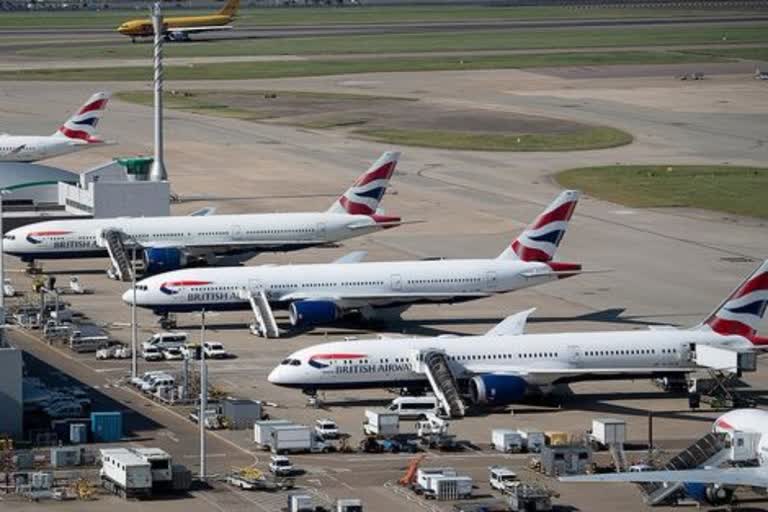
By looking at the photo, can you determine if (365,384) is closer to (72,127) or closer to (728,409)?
(728,409)

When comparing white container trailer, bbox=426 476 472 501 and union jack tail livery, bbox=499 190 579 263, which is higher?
union jack tail livery, bbox=499 190 579 263

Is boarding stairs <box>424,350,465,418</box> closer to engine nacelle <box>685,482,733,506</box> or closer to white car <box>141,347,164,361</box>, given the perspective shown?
engine nacelle <box>685,482,733,506</box>

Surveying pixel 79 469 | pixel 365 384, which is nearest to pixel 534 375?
pixel 365 384

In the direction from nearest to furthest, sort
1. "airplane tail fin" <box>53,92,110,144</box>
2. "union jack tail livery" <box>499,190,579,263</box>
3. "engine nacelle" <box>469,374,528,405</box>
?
Result: "engine nacelle" <box>469,374,528,405</box>, "union jack tail livery" <box>499,190,579,263</box>, "airplane tail fin" <box>53,92,110,144</box>

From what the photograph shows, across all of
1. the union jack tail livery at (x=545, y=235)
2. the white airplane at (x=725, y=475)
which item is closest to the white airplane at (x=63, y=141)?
the union jack tail livery at (x=545, y=235)

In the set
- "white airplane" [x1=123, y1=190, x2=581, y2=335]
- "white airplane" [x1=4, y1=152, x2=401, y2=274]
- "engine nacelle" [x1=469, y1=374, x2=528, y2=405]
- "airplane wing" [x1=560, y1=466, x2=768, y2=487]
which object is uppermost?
"white airplane" [x1=4, y1=152, x2=401, y2=274]

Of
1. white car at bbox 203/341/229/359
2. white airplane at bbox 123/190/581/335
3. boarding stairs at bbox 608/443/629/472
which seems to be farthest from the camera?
white airplane at bbox 123/190/581/335

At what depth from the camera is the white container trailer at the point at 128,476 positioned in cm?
8125

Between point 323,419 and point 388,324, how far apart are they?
2368 cm

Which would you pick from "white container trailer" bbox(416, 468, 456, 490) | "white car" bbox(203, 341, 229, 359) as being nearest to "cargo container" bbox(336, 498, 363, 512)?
"white container trailer" bbox(416, 468, 456, 490)

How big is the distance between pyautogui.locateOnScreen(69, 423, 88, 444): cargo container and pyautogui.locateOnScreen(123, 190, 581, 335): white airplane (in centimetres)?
2458

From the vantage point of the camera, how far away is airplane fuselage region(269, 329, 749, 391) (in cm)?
9675

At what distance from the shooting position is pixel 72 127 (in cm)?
18838

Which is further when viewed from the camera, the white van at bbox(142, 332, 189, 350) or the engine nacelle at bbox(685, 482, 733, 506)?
the white van at bbox(142, 332, 189, 350)
